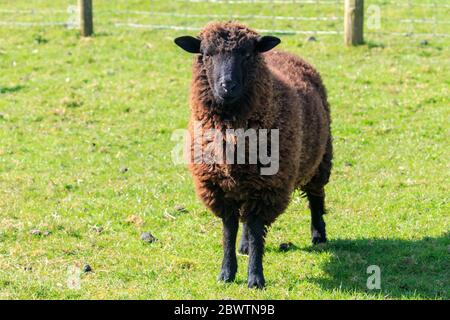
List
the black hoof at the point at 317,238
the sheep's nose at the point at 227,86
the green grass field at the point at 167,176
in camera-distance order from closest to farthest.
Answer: the sheep's nose at the point at 227,86 → the green grass field at the point at 167,176 → the black hoof at the point at 317,238

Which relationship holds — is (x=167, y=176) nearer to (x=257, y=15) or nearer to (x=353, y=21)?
(x=353, y=21)

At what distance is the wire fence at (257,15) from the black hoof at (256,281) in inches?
439

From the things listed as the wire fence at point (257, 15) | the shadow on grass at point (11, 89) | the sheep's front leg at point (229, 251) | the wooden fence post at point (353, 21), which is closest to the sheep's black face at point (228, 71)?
the sheep's front leg at point (229, 251)

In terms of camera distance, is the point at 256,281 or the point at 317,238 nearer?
the point at 256,281

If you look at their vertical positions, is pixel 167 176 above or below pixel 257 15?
below

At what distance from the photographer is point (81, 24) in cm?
1784

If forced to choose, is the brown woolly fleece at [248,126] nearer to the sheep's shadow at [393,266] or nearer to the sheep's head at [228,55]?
the sheep's head at [228,55]

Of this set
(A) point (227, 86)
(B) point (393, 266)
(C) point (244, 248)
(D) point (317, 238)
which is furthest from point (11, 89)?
(B) point (393, 266)

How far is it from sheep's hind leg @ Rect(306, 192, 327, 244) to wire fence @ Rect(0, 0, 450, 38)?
9.23 m

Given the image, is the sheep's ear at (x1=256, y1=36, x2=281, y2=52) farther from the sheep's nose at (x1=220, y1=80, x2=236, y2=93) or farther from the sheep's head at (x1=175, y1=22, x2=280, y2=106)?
the sheep's nose at (x1=220, y1=80, x2=236, y2=93)

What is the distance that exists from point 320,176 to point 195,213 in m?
1.65

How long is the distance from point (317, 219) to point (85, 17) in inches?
415

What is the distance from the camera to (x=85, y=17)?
17.7 m

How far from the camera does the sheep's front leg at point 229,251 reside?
7434 millimetres
